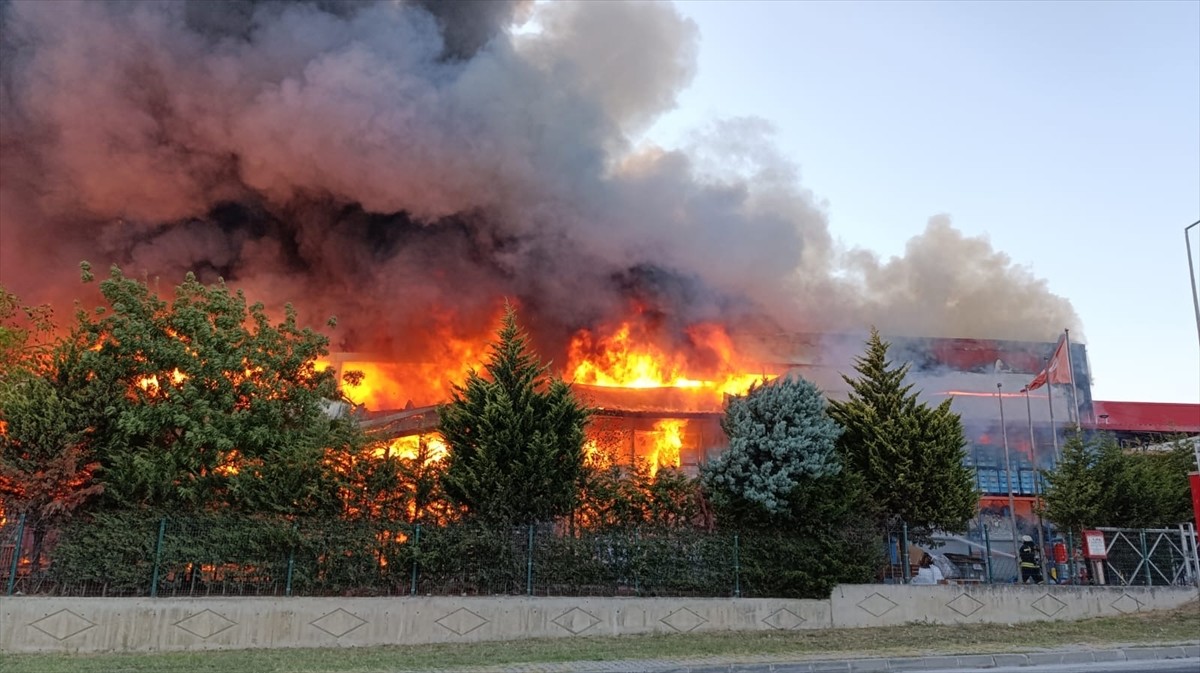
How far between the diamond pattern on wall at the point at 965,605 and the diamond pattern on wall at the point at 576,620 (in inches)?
287

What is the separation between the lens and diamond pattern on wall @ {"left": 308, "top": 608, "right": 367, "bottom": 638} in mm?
14469

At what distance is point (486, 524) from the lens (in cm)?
1627

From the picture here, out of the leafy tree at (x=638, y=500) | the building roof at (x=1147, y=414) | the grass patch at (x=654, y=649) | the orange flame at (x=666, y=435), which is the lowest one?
the grass patch at (x=654, y=649)

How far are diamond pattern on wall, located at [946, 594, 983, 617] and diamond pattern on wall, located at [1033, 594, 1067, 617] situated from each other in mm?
1281

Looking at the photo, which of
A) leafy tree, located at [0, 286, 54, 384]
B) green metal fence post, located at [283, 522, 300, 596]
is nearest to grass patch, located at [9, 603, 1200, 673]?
green metal fence post, located at [283, 522, 300, 596]

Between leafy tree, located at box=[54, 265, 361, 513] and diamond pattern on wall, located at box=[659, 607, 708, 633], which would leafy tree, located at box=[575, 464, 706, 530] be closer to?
diamond pattern on wall, located at box=[659, 607, 708, 633]

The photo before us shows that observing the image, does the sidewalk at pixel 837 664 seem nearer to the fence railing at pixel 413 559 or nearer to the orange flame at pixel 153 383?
the fence railing at pixel 413 559

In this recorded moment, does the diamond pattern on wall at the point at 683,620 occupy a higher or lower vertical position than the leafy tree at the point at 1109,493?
lower

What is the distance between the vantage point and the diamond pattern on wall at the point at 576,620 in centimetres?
1531

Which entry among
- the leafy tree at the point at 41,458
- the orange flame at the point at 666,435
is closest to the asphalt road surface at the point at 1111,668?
the leafy tree at the point at 41,458

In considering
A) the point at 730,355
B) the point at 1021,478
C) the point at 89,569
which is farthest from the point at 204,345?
the point at 1021,478

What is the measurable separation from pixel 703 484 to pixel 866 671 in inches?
288

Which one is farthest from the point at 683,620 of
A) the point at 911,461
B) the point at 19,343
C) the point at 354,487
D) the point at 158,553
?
the point at 19,343

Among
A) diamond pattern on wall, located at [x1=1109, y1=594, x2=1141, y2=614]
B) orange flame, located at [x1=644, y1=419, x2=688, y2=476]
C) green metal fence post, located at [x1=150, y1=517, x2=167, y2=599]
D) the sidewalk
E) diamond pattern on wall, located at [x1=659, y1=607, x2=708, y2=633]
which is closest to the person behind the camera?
the sidewalk
